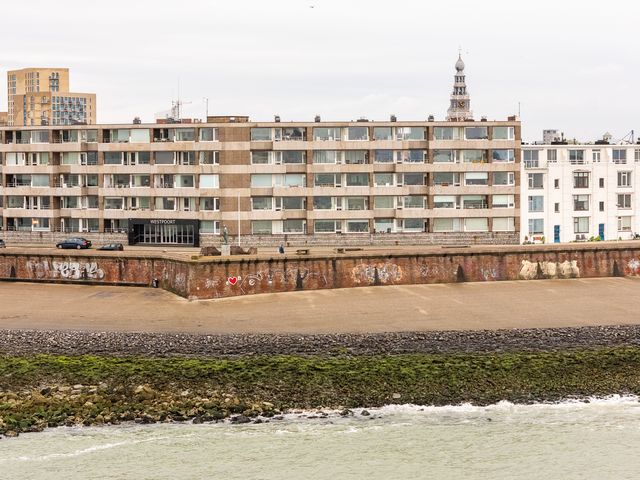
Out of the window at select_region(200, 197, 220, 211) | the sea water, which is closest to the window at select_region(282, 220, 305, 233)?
the window at select_region(200, 197, 220, 211)

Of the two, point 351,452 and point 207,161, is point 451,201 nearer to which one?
point 207,161

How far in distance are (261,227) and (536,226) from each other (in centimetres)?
2907

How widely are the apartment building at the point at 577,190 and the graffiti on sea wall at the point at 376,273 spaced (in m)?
37.6

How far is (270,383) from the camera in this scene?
1480 inches

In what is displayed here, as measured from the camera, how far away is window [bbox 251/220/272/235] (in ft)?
311

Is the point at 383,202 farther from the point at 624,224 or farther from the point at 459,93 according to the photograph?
the point at 459,93

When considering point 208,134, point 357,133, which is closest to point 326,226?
point 357,133

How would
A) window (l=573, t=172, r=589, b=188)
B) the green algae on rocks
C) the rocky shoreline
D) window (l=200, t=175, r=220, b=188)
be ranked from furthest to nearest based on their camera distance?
1. window (l=573, t=172, r=589, b=188)
2. window (l=200, t=175, r=220, b=188)
3. the rocky shoreline
4. the green algae on rocks

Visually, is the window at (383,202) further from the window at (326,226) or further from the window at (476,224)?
the window at (476,224)

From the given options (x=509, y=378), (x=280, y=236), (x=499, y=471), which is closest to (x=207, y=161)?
(x=280, y=236)

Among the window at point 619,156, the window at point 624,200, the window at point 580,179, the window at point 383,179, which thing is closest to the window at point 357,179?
the window at point 383,179

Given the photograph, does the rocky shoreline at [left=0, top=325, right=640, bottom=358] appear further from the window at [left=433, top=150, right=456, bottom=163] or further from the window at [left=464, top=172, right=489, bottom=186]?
the window at [left=433, top=150, right=456, bottom=163]

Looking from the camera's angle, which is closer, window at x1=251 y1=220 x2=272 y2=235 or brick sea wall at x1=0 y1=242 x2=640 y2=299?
brick sea wall at x1=0 y1=242 x2=640 y2=299

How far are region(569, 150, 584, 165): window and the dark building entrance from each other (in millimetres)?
39902
